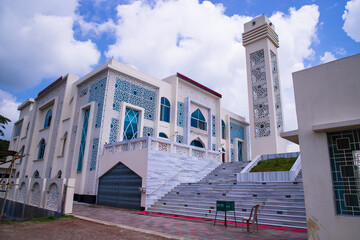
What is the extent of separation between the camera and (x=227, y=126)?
74.4 ft

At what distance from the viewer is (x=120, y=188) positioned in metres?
12.1

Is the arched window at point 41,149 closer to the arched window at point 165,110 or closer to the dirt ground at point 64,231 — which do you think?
the arched window at point 165,110

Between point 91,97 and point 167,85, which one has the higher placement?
point 167,85

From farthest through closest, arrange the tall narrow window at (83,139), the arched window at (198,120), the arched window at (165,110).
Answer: the arched window at (198,120), the arched window at (165,110), the tall narrow window at (83,139)

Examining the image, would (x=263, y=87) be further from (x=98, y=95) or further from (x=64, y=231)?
(x=64, y=231)

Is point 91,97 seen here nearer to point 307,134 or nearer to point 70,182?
point 70,182

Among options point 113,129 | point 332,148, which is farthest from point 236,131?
point 332,148

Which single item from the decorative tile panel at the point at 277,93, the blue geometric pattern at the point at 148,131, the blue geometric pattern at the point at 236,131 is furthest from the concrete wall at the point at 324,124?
the blue geometric pattern at the point at 236,131

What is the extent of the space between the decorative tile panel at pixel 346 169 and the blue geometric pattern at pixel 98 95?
484 inches

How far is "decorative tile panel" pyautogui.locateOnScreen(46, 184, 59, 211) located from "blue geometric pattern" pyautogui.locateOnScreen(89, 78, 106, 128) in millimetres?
5960

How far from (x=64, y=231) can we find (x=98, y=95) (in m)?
10.4

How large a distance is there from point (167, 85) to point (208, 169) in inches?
275

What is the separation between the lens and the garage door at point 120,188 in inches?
442

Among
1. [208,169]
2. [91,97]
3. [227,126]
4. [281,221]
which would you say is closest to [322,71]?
[281,221]
